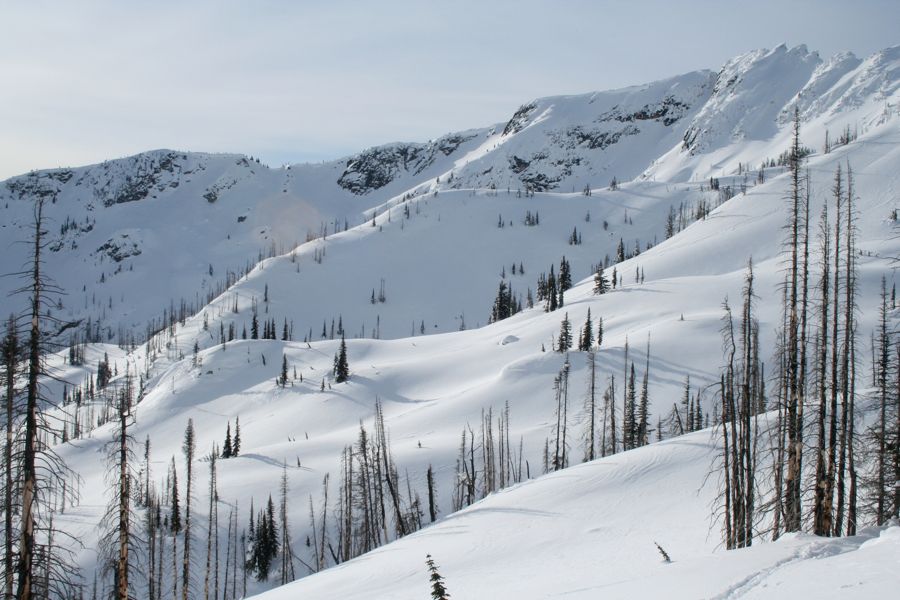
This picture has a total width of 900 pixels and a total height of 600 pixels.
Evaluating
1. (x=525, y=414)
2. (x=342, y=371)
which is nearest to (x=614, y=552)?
(x=525, y=414)

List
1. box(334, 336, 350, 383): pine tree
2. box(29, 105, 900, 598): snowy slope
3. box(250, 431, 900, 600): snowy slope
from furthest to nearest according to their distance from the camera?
box(334, 336, 350, 383): pine tree < box(29, 105, 900, 598): snowy slope < box(250, 431, 900, 600): snowy slope

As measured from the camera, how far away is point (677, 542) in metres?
28.2

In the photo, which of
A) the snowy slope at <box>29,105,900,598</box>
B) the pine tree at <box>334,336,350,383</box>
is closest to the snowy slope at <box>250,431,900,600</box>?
the snowy slope at <box>29,105,900,598</box>

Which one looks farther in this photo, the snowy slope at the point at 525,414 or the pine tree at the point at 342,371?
the pine tree at the point at 342,371

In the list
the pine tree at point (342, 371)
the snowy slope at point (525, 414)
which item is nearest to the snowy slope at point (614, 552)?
the snowy slope at point (525, 414)

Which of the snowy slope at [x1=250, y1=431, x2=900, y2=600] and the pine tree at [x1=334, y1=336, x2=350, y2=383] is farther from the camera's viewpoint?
the pine tree at [x1=334, y1=336, x2=350, y2=383]

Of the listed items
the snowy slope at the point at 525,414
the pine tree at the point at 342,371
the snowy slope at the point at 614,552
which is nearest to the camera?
the snowy slope at the point at 614,552

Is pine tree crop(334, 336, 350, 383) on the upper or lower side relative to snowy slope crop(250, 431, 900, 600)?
lower

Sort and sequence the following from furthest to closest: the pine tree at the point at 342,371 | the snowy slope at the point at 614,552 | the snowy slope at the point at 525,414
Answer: the pine tree at the point at 342,371, the snowy slope at the point at 525,414, the snowy slope at the point at 614,552

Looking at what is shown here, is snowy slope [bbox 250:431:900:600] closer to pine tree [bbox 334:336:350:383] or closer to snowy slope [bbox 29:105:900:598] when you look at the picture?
snowy slope [bbox 29:105:900:598]

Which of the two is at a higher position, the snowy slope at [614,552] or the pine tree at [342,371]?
the snowy slope at [614,552]

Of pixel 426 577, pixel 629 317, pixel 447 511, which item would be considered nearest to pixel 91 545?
pixel 447 511

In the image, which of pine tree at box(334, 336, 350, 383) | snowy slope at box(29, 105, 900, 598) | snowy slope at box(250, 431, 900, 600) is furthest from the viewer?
pine tree at box(334, 336, 350, 383)

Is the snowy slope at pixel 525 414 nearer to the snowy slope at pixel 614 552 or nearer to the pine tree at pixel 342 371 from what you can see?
the snowy slope at pixel 614 552
